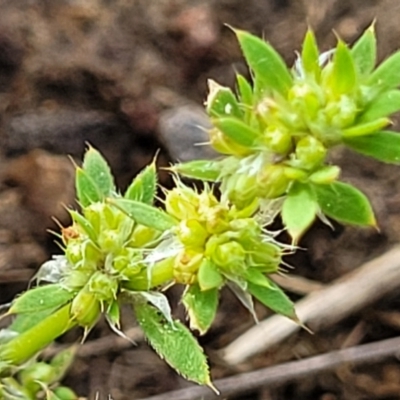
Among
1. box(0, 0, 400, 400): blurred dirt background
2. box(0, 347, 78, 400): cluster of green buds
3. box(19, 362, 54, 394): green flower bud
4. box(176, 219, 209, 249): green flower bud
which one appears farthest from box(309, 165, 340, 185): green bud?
box(0, 0, 400, 400): blurred dirt background

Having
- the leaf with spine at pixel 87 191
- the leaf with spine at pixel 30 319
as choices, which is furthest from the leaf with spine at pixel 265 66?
the leaf with spine at pixel 30 319

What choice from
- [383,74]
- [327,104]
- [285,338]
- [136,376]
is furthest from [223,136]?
[136,376]

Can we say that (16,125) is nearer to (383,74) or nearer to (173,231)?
(173,231)

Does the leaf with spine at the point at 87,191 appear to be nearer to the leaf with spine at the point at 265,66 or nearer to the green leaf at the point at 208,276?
A: the green leaf at the point at 208,276

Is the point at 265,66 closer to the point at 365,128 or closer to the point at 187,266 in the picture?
the point at 365,128

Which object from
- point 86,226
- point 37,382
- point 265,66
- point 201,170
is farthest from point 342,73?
point 37,382

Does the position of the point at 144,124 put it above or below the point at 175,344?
below

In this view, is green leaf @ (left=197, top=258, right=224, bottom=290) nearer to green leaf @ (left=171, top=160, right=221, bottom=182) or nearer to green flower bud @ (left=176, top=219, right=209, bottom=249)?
green flower bud @ (left=176, top=219, right=209, bottom=249)
